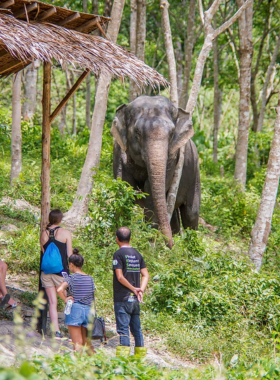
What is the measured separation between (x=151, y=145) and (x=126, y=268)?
3709 mm

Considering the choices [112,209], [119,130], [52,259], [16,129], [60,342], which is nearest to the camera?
[60,342]

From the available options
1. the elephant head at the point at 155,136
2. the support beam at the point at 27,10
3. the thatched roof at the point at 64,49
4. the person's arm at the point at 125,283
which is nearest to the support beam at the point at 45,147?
the thatched roof at the point at 64,49

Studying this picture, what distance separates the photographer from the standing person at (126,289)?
5.55 m

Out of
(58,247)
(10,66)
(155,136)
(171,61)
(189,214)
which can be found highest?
(171,61)

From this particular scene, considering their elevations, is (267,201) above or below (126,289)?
above

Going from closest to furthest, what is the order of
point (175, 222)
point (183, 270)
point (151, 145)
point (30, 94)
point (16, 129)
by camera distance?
point (183, 270) < point (151, 145) < point (175, 222) < point (16, 129) < point (30, 94)

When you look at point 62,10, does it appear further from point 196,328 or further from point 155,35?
point 155,35

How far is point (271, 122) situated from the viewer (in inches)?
1280

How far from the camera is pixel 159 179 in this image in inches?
351

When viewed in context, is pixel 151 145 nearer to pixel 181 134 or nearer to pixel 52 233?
pixel 181 134

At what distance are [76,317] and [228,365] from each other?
1671mm

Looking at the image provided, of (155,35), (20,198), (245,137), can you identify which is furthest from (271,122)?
(20,198)

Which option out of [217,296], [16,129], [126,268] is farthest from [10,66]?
[16,129]

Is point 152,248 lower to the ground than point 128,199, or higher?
lower
